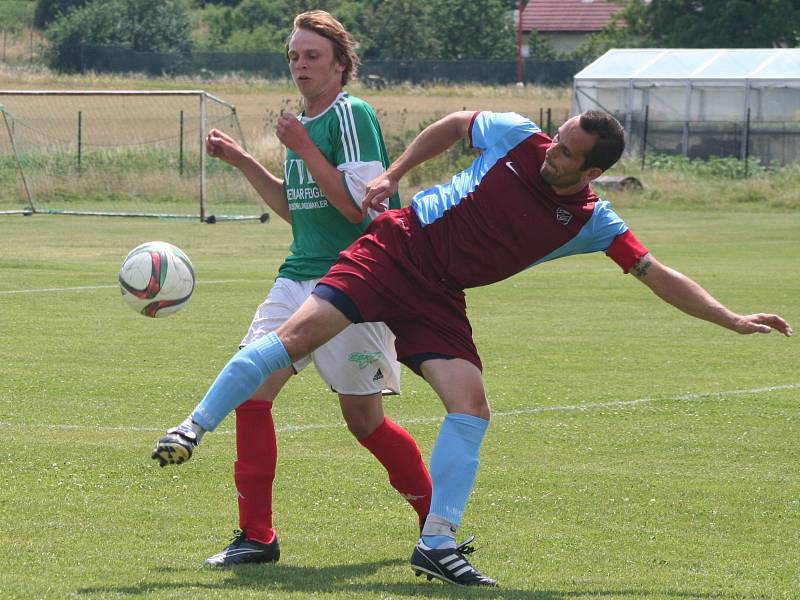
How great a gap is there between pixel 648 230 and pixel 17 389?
62.8 ft

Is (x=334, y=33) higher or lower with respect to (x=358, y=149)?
higher

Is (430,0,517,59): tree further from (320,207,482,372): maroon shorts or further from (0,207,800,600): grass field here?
(320,207,482,372): maroon shorts

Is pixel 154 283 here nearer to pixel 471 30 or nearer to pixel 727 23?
pixel 727 23

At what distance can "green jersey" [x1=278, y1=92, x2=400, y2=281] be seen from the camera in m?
5.69

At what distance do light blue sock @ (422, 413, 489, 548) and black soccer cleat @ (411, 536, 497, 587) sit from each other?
0.04m

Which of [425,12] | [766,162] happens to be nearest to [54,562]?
[766,162]

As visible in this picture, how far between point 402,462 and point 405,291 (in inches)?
A: 38.4

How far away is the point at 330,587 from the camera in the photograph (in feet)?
16.6

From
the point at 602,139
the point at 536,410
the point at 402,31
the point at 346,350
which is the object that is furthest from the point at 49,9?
the point at 602,139

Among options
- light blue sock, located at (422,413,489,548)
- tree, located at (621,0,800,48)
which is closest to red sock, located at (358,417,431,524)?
light blue sock, located at (422,413,489,548)

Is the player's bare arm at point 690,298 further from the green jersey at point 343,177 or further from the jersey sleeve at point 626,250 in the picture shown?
the green jersey at point 343,177

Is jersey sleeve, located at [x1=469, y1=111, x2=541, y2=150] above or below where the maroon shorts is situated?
above

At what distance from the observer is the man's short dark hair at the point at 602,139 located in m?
5.13

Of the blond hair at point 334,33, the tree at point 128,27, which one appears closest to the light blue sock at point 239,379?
the blond hair at point 334,33
